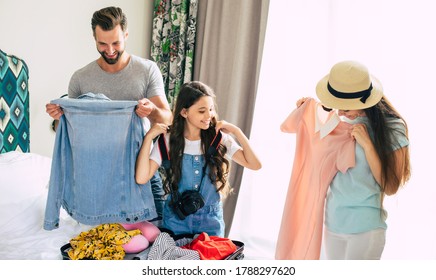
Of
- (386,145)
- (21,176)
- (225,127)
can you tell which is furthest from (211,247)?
(21,176)

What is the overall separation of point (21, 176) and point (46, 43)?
0.99 meters

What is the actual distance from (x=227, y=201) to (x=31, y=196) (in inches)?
59.3

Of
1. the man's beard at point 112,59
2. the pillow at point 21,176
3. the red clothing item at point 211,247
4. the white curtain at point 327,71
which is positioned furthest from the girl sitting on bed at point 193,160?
the white curtain at point 327,71

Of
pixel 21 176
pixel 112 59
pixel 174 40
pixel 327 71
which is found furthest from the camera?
pixel 174 40

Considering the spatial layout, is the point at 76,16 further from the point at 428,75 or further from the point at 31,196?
the point at 428,75

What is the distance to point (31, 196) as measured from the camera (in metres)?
2.46

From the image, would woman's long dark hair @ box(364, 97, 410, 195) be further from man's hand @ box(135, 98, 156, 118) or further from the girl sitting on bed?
man's hand @ box(135, 98, 156, 118)

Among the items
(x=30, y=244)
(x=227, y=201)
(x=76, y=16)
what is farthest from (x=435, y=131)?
(x=76, y=16)

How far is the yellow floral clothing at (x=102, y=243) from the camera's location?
1866mm

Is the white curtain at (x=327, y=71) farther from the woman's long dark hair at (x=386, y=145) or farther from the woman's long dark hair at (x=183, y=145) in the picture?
the woman's long dark hair at (x=183, y=145)

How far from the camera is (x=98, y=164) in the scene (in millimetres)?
1983

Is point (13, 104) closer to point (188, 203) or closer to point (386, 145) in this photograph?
point (188, 203)

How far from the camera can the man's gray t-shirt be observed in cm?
Answer: 231
